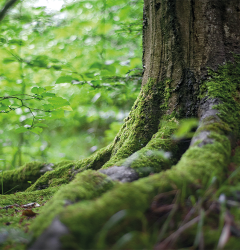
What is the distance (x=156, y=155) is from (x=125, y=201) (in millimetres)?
713

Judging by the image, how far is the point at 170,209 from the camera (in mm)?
960

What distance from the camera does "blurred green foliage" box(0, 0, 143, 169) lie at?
2688mm

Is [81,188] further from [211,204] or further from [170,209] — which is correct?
[211,204]

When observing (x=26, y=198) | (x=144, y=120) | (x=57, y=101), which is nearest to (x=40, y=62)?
(x=57, y=101)

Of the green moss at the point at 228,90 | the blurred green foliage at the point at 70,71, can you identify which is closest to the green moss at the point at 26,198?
the blurred green foliage at the point at 70,71

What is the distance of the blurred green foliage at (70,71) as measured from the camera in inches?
106

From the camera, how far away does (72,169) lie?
2664 millimetres

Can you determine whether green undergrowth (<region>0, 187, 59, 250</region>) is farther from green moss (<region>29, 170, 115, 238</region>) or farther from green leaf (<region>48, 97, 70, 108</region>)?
green leaf (<region>48, 97, 70, 108</region>)

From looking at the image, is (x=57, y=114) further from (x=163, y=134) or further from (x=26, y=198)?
(x=163, y=134)

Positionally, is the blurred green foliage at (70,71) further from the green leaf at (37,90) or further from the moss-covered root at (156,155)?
the moss-covered root at (156,155)

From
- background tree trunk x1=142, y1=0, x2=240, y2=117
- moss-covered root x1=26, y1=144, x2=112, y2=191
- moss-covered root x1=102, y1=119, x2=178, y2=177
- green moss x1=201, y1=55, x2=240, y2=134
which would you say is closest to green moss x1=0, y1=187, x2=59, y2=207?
moss-covered root x1=26, y1=144, x2=112, y2=191

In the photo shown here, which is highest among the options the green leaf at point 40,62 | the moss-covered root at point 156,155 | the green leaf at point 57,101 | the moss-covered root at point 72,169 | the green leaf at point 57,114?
the green leaf at point 40,62

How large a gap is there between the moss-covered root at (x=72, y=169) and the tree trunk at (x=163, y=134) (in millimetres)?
15

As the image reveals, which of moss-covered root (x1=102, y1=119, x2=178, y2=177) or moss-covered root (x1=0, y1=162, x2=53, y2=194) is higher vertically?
moss-covered root (x1=102, y1=119, x2=178, y2=177)
